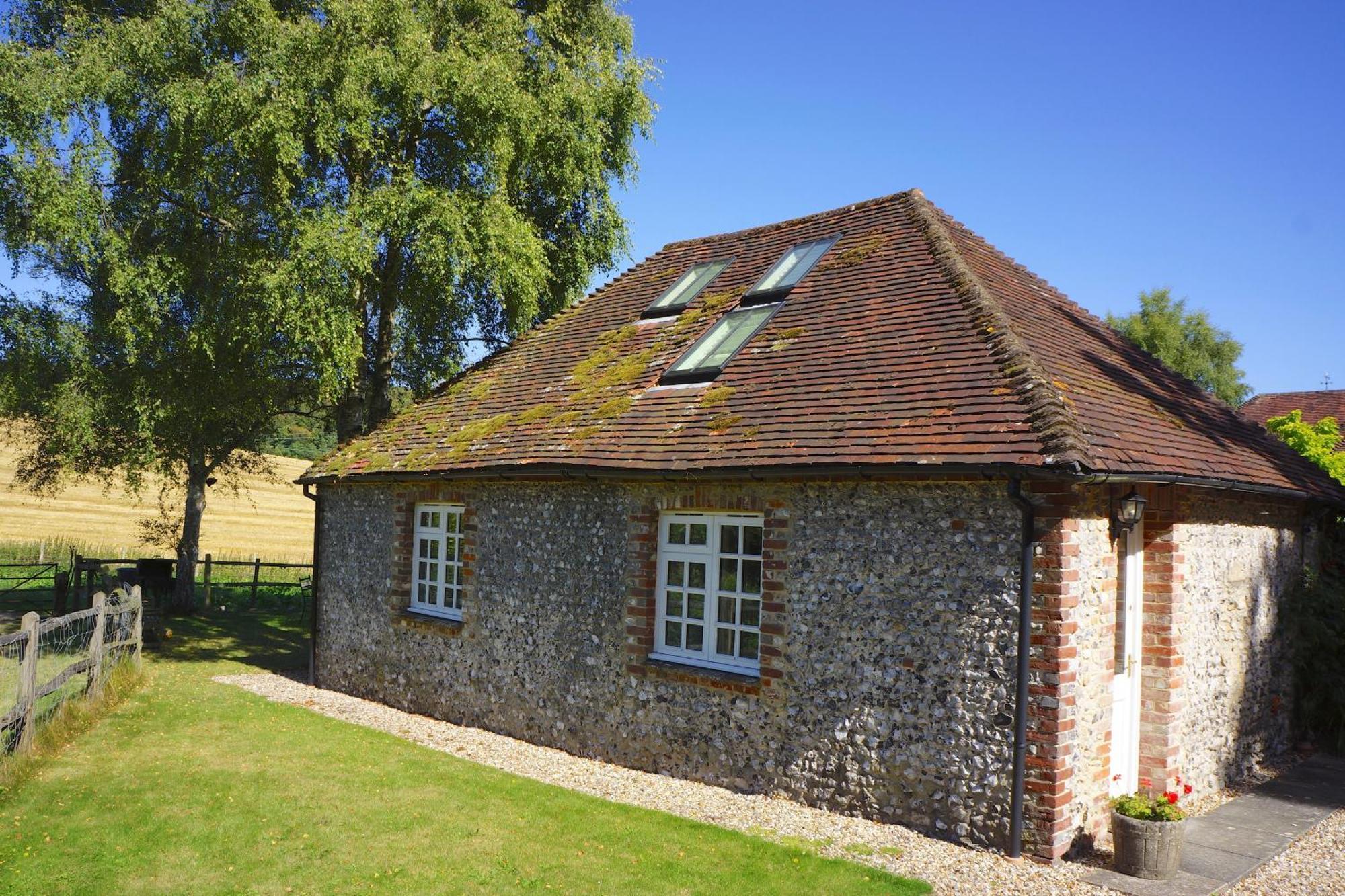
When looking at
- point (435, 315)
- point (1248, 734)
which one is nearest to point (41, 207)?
point (435, 315)

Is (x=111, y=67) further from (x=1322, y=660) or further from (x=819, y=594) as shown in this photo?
(x=1322, y=660)

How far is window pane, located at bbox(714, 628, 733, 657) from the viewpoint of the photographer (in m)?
9.09

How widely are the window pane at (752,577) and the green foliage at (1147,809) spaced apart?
351 cm

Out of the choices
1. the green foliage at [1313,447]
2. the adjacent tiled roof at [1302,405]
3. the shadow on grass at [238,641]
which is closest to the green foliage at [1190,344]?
the adjacent tiled roof at [1302,405]

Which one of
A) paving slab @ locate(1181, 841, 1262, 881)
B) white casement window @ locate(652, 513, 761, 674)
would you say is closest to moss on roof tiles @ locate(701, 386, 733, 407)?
→ white casement window @ locate(652, 513, 761, 674)

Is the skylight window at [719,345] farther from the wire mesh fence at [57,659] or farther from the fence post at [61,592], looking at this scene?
the fence post at [61,592]

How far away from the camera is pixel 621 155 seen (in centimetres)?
1869

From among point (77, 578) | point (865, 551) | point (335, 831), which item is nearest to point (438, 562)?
point (335, 831)

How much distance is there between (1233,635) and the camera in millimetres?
9555

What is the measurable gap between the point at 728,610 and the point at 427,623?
500 centimetres

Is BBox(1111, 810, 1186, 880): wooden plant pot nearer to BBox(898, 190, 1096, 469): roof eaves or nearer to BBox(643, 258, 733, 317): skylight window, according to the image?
BBox(898, 190, 1096, 469): roof eaves

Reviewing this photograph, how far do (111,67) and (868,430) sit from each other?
45.2 ft

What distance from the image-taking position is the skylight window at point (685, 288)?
44.4 feet

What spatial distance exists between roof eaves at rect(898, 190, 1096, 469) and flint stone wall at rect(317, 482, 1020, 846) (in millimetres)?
650
